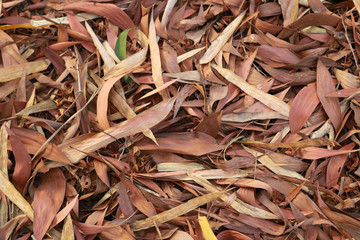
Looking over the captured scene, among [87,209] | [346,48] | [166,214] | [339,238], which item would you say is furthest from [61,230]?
[346,48]

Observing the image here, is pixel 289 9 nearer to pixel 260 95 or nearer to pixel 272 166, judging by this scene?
pixel 260 95

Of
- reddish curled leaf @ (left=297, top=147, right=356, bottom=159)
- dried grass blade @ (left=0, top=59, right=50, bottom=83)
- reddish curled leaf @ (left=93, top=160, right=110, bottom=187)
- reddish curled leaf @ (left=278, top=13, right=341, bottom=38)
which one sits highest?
reddish curled leaf @ (left=278, top=13, right=341, bottom=38)

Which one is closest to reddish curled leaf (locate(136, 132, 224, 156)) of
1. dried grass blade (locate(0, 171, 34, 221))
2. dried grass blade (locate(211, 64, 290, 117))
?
dried grass blade (locate(211, 64, 290, 117))

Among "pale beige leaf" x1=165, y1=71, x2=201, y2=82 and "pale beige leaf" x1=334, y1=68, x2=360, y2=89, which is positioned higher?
"pale beige leaf" x1=334, y1=68, x2=360, y2=89

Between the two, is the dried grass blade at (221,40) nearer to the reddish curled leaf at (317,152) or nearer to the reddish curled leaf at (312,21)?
the reddish curled leaf at (312,21)

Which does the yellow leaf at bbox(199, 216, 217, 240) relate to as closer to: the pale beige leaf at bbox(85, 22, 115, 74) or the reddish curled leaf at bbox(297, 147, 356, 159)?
the reddish curled leaf at bbox(297, 147, 356, 159)

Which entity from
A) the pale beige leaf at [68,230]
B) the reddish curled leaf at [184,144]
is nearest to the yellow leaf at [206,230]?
the reddish curled leaf at [184,144]

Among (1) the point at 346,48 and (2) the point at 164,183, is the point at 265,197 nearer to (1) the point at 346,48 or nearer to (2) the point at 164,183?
(2) the point at 164,183
